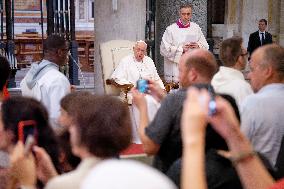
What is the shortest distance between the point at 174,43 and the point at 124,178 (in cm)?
773

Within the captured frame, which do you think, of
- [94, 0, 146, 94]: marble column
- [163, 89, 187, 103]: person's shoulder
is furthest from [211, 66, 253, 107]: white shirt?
[94, 0, 146, 94]: marble column

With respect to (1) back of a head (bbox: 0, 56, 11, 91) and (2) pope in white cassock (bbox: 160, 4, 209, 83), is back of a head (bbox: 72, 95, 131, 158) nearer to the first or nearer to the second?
(1) back of a head (bbox: 0, 56, 11, 91)

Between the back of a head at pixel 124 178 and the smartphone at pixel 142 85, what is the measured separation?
1.86 m

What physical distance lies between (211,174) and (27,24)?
15.5 metres

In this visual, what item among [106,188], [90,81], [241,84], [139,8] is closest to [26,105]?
[106,188]

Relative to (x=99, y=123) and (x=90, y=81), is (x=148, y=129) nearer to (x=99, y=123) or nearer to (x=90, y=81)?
(x=99, y=123)

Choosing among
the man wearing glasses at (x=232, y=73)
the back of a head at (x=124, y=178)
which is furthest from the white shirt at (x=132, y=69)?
the back of a head at (x=124, y=178)

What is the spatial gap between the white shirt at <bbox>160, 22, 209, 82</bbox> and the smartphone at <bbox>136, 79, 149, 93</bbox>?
536 centimetres

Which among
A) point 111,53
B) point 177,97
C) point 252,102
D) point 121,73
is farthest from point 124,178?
point 111,53

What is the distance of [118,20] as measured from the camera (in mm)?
8844

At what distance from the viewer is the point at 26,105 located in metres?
2.68

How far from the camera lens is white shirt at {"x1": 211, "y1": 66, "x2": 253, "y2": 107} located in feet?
12.8

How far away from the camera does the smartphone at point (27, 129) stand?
8.49ft

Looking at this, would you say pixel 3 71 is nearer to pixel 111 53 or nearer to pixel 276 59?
pixel 276 59
